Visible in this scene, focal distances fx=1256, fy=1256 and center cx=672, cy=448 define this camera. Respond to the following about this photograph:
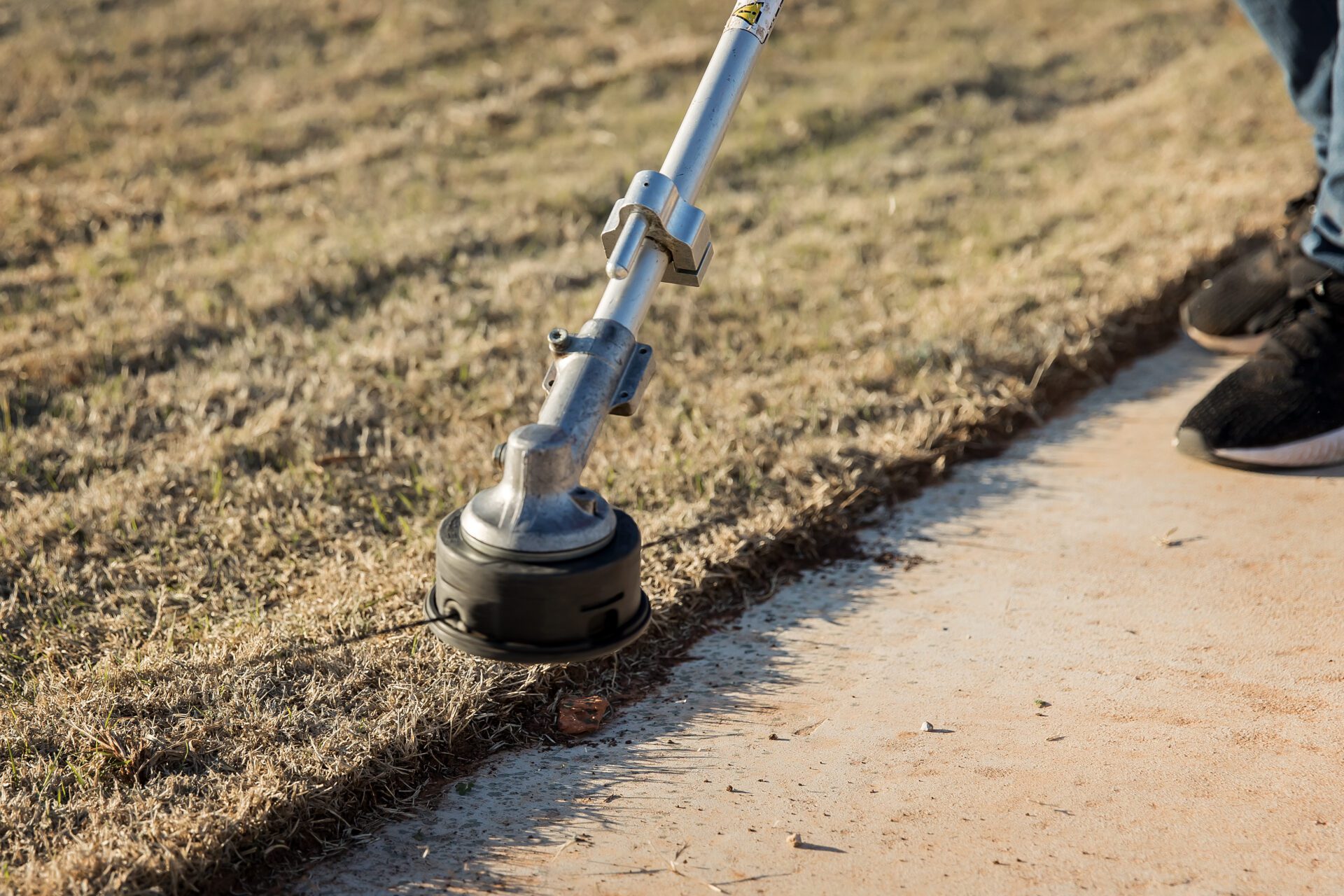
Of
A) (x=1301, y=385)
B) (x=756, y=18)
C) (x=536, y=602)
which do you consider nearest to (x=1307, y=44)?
(x=1301, y=385)

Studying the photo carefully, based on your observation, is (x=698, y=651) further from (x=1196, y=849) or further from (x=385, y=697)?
(x=1196, y=849)

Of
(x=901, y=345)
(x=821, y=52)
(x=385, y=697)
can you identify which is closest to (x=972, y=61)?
(x=821, y=52)

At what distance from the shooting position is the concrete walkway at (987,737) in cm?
159

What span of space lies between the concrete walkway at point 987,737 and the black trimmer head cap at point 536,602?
0.30m

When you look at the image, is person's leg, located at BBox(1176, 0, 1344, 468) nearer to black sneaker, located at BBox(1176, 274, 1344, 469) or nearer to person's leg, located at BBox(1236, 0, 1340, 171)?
black sneaker, located at BBox(1176, 274, 1344, 469)

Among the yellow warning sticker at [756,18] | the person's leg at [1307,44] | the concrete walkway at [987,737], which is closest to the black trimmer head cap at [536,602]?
the concrete walkway at [987,737]

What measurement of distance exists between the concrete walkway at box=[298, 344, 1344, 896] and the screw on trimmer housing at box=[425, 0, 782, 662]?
0.30 meters

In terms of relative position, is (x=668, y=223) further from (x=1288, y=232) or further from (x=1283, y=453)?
(x=1288, y=232)

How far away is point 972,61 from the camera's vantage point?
577cm

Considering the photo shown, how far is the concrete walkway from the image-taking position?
5.23ft

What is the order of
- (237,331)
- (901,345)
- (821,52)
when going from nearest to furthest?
(901,345)
(237,331)
(821,52)

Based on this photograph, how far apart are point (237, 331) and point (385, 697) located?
178 centimetres

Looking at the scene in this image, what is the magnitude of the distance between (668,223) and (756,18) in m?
0.37

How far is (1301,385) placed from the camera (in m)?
2.56
